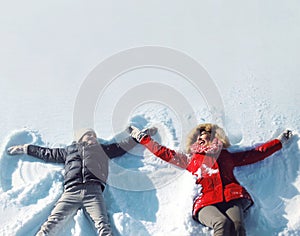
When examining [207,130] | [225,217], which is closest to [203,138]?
[207,130]

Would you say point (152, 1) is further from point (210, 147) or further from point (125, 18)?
point (210, 147)

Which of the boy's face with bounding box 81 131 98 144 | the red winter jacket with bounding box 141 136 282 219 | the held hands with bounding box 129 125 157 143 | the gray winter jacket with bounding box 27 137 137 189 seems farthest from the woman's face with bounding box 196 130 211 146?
the boy's face with bounding box 81 131 98 144

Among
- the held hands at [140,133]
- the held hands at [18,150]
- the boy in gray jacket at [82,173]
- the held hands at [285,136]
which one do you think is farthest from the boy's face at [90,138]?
the held hands at [285,136]

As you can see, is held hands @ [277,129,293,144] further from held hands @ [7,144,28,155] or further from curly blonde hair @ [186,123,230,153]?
held hands @ [7,144,28,155]

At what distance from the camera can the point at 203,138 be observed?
3951mm

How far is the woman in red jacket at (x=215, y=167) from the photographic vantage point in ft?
10.6

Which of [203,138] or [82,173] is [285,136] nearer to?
[203,138]

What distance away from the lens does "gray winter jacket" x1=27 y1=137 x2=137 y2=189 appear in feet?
12.1

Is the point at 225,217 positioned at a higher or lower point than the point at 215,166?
lower

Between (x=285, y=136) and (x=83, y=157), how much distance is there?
5.92 feet

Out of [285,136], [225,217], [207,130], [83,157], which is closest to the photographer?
[225,217]

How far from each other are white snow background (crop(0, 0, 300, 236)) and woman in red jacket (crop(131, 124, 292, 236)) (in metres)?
0.11

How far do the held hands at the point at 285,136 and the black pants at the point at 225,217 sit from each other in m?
0.79

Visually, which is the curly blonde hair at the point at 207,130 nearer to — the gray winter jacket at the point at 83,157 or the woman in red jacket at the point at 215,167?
the woman in red jacket at the point at 215,167
